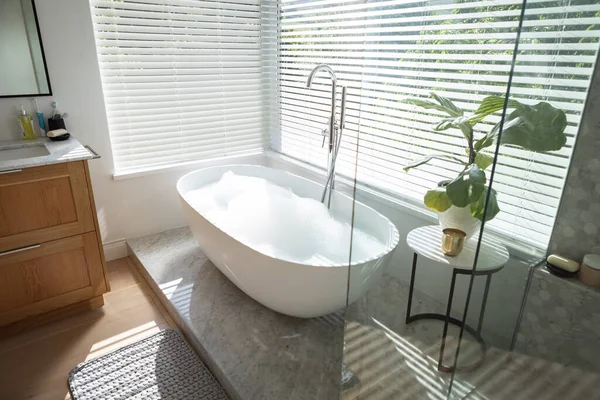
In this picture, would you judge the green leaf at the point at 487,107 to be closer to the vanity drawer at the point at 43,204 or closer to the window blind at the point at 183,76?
the vanity drawer at the point at 43,204

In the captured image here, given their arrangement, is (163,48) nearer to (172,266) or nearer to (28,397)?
(172,266)

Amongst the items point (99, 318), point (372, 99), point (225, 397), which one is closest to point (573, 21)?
point (372, 99)

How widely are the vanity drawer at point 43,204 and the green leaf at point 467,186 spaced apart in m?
1.85

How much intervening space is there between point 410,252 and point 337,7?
5.82 ft

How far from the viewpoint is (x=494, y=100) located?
1.47 m

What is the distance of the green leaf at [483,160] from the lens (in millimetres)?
1452

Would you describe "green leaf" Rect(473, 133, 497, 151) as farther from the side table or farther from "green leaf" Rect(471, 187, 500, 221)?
the side table

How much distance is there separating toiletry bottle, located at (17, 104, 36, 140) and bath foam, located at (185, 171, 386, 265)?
1008 mm

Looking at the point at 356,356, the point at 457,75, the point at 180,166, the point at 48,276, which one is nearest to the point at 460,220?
the point at 457,75

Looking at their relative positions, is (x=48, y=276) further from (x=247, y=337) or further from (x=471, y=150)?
(x=471, y=150)

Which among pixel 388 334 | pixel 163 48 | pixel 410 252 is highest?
pixel 163 48

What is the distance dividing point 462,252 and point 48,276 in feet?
6.94

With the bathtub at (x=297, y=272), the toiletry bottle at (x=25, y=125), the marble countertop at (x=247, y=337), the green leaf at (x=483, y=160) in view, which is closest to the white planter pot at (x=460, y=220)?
the green leaf at (x=483, y=160)

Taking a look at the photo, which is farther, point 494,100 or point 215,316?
point 215,316
